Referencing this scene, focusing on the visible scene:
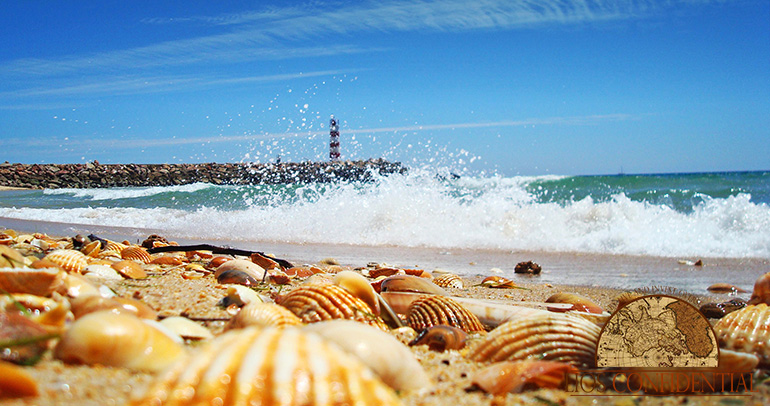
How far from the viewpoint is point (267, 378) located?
99 cm

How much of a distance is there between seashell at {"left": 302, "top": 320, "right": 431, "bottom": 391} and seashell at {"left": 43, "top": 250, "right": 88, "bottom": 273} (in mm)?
2343

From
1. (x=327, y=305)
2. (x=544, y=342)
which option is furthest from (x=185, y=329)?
(x=544, y=342)

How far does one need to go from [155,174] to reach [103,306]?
132ft

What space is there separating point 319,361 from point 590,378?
1.14 m

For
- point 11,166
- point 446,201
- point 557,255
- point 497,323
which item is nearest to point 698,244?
point 557,255

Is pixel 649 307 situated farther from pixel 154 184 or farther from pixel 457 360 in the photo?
pixel 154 184

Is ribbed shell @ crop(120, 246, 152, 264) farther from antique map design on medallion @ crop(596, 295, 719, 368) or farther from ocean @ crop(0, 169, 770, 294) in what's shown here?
antique map design on medallion @ crop(596, 295, 719, 368)

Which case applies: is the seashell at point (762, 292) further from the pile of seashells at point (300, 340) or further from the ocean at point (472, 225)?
the ocean at point (472, 225)

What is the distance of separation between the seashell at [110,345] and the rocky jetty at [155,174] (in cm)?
3502

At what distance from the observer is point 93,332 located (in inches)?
54.9

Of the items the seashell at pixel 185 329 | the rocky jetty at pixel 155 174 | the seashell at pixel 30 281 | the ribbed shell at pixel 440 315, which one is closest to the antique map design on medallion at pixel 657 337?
the ribbed shell at pixel 440 315

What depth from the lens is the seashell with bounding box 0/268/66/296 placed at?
2.00 m

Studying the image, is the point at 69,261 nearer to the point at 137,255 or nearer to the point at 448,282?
the point at 137,255

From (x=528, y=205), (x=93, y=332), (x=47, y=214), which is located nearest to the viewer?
(x=93, y=332)
